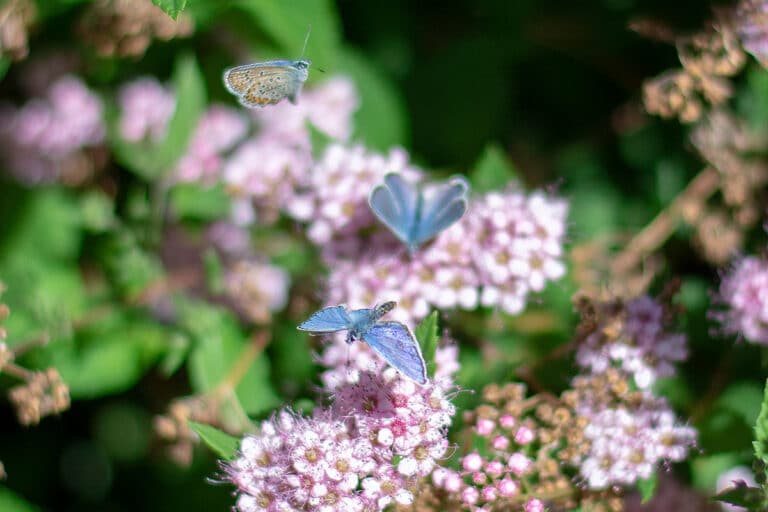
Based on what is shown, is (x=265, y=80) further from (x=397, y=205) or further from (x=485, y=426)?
(x=485, y=426)

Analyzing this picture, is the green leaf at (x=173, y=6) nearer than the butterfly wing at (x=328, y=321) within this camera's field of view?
No

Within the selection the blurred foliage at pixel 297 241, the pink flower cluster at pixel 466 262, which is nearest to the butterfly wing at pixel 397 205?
the pink flower cluster at pixel 466 262

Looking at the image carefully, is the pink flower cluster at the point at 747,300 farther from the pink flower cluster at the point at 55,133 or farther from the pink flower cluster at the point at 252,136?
the pink flower cluster at the point at 55,133

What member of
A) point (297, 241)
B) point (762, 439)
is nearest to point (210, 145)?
point (297, 241)

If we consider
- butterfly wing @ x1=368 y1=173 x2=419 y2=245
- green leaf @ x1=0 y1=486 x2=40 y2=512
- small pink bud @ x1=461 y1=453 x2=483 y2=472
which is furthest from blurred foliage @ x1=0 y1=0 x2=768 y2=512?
butterfly wing @ x1=368 y1=173 x2=419 y2=245

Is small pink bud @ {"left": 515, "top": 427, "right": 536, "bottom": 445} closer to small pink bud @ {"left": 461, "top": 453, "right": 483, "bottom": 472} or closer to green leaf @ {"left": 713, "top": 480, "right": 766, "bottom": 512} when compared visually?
small pink bud @ {"left": 461, "top": 453, "right": 483, "bottom": 472}

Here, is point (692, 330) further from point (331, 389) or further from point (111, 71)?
point (111, 71)

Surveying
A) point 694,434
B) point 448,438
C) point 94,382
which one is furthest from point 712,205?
point 94,382
